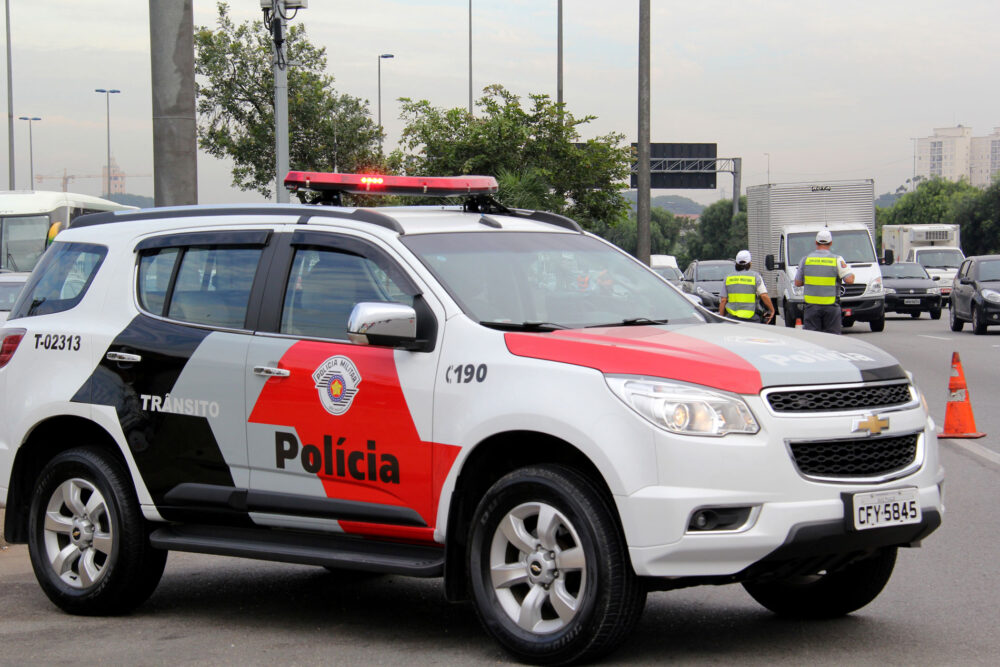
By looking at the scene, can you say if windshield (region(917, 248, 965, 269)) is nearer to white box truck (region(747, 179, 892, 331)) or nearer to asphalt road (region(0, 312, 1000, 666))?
white box truck (region(747, 179, 892, 331))

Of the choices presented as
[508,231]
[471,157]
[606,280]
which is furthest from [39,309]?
[471,157]

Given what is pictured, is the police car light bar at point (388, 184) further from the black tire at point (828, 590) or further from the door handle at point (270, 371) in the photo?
the black tire at point (828, 590)

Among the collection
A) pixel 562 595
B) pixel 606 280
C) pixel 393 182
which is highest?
pixel 393 182

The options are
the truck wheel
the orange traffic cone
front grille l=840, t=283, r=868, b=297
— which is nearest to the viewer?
the orange traffic cone

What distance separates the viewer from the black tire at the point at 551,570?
487 cm

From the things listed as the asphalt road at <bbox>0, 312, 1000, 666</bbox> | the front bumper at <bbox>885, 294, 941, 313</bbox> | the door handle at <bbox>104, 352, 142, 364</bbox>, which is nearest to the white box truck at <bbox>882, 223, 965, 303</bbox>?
the front bumper at <bbox>885, 294, 941, 313</bbox>

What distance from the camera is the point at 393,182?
6488mm

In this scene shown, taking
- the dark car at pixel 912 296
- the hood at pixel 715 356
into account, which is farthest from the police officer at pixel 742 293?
the dark car at pixel 912 296

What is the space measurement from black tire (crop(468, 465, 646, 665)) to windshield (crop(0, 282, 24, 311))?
16248mm

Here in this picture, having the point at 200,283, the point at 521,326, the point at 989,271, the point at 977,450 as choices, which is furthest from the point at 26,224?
the point at 521,326

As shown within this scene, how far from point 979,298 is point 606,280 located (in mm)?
24107

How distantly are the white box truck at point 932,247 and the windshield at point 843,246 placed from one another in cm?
1558

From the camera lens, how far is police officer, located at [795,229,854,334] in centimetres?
1698

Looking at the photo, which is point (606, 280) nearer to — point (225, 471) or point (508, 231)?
point (508, 231)
